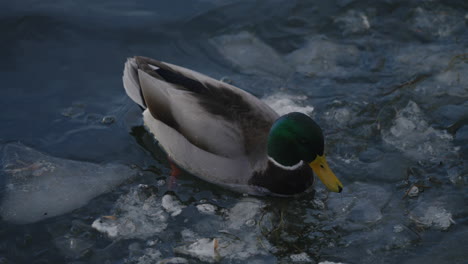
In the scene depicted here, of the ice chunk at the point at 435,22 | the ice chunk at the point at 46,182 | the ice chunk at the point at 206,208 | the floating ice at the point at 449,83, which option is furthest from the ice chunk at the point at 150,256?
the ice chunk at the point at 435,22

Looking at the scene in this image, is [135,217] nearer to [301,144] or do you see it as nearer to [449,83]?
[301,144]

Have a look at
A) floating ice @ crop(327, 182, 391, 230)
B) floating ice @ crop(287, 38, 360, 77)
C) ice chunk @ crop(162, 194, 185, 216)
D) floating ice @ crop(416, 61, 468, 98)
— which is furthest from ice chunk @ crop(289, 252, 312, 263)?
floating ice @ crop(287, 38, 360, 77)

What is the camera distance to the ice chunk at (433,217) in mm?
4324

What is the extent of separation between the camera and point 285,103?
568cm

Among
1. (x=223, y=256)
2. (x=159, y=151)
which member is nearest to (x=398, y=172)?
(x=223, y=256)

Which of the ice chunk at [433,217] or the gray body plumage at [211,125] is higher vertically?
the gray body plumage at [211,125]

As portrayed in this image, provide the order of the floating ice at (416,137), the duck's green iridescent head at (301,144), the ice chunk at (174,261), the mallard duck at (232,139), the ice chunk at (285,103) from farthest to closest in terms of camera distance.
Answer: the ice chunk at (285,103) → the floating ice at (416,137) → the mallard duck at (232,139) → the duck's green iridescent head at (301,144) → the ice chunk at (174,261)

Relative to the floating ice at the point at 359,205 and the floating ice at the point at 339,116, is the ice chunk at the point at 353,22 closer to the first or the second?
→ the floating ice at the point at 339,116

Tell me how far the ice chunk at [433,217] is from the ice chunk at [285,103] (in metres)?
1.51

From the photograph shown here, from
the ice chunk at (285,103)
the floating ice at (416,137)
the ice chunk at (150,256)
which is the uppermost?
the ice chunk at (285,103)

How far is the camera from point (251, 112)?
15.5ft

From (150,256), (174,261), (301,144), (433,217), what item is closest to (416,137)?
(433,217)

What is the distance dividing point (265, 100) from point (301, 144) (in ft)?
4.79

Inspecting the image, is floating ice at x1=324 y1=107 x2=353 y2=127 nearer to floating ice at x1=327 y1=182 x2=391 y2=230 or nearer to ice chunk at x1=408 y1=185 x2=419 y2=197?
floating ice at x1=327 y1=182 x2=391 y2=230
